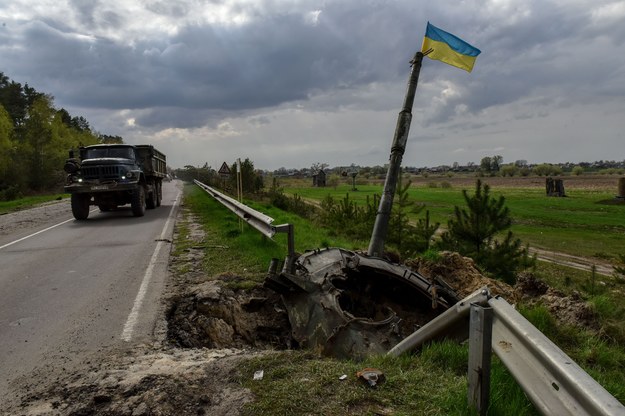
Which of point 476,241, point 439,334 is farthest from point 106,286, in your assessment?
point 476,241

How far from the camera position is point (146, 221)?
1522cm

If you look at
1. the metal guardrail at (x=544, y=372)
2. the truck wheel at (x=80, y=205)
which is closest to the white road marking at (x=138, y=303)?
the metal guardrail at (x=544, y=372)

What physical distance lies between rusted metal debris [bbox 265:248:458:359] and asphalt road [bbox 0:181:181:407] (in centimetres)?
156

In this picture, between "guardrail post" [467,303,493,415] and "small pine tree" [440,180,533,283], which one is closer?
"guardrail post" [467,303,493,415]

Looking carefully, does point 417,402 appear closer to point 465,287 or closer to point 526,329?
point 526,329

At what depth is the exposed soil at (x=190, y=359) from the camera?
309cm

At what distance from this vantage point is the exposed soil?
3.09m

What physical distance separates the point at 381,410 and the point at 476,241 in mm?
9031

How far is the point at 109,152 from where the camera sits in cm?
1688

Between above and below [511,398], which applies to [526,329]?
above

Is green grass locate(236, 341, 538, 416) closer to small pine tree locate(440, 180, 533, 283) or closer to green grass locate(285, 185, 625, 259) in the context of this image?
small pine tree locate(440, 180, 533, 283)

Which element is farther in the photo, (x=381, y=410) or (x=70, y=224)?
(x=70, y=224)

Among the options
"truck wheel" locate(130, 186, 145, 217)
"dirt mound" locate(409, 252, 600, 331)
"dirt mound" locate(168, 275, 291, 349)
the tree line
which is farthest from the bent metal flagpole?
the tree line

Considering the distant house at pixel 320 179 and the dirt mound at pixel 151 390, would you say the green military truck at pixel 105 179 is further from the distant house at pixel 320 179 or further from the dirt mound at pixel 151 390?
the distant house at pixel 320 179
